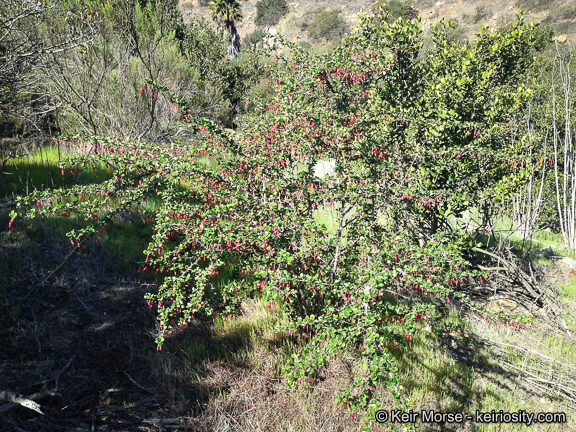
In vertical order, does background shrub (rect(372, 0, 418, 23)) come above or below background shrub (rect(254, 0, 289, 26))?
below

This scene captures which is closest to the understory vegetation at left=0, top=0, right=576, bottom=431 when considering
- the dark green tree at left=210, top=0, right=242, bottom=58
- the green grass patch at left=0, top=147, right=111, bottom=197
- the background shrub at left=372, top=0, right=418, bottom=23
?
the green grass patch at left=0, top=147, right=111, bottom=197

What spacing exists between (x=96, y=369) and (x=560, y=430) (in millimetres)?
5018

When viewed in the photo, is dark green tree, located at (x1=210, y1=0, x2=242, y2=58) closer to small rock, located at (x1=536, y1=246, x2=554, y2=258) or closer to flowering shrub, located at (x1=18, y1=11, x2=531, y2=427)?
flowering shrub, located at (x1=18, y1=11, x2=531, y2=427)

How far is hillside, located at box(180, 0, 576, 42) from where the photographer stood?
34.6 m

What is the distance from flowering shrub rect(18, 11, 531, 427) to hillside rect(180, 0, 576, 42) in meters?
30.0

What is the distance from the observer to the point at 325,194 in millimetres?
3629

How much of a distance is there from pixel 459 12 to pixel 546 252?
47589 millimetres

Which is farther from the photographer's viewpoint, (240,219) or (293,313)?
(293,313)

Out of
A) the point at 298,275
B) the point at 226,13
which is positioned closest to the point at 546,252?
the point at 298,275

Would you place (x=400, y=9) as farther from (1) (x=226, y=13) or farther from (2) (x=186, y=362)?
(2) (x=186, y=362)

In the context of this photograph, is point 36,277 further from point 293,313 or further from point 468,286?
point 468,286

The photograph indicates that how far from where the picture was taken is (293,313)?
14.1 feet

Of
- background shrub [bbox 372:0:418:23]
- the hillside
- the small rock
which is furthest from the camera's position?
background shrub [bbox 372:0:418:23]

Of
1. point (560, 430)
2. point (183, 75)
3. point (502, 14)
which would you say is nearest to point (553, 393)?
point (560, 430)
